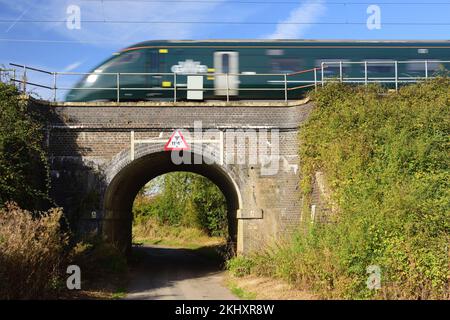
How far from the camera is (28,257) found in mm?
9789

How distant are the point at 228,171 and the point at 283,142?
1.88 metres

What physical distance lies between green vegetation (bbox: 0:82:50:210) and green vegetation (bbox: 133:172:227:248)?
19233mm

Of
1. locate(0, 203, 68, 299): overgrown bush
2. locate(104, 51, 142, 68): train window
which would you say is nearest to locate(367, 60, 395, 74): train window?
locate(104, 51, 142, 68): train window

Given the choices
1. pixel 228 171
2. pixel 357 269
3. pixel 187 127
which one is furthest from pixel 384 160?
pixel 187 127

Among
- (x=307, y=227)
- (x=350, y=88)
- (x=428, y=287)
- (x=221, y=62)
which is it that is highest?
(x=221, y=62)

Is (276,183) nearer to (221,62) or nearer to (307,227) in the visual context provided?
(307,227)

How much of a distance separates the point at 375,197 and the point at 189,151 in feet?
20.0

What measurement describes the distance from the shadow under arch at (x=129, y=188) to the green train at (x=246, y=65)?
2475 millimetres

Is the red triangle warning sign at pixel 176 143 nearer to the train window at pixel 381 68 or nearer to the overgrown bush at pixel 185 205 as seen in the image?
the train window at pixel 381 68

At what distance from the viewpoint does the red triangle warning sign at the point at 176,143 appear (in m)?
15.5

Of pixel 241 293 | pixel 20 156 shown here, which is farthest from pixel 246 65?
pixel 241 293

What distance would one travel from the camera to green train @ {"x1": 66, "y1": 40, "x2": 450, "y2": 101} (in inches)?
701

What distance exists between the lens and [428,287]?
10406 millimetres

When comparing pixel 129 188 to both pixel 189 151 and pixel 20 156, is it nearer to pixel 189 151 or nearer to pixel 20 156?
pixel 189 151
